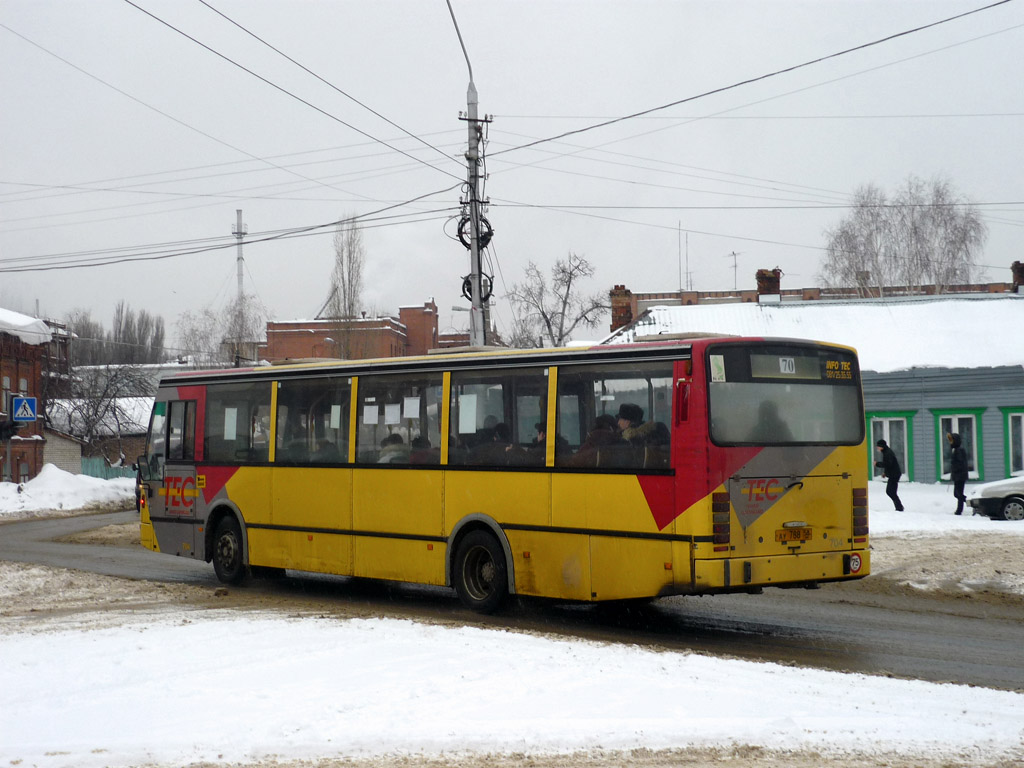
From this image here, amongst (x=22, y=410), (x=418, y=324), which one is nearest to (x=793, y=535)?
(x=22, y=410)

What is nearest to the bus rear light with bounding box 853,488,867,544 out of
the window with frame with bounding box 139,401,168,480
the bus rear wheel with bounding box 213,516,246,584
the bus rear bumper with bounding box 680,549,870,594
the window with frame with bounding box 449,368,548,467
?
the bus rear bumper with bounding box 680,549,870,594

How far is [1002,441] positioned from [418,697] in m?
28.8

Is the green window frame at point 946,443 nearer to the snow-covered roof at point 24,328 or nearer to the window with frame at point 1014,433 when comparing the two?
the window with frame at point 1014,433

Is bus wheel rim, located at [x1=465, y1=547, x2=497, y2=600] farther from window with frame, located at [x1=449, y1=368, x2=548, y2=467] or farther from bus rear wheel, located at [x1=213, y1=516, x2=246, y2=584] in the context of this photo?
bus rear wheel, located at [x1=213, y1=516, x2=246, y2=584]

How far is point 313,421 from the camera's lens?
14.4 metres

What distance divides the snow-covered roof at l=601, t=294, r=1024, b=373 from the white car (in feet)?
33.6

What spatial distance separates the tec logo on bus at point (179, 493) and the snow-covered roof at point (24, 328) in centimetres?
4479

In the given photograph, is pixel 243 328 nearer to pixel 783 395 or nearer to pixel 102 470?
pixel 102 470

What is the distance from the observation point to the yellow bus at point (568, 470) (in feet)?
34.2

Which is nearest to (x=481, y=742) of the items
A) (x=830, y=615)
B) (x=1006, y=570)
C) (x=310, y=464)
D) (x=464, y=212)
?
(x=830, y=615)

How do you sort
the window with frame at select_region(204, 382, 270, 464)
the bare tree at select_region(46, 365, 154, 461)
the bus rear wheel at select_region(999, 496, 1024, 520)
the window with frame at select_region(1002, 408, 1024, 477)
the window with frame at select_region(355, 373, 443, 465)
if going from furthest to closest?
the bare tree at select_region(46, 365, 154, 461) < the window with frame at select_region(1002, 408, 1024, 477) < the bus rear wheel at select_region(999, 496, 1024, 520) < the window with frame at select_region(204, 382, 270, 464) < the window with frame at select_region(355, 373, 443, 465)

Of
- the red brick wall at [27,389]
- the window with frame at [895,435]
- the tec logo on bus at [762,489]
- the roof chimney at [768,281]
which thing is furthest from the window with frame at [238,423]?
the red brick wall at [27,389]

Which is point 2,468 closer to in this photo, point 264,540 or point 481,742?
point 264,540

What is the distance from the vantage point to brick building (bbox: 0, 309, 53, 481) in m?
54.5
